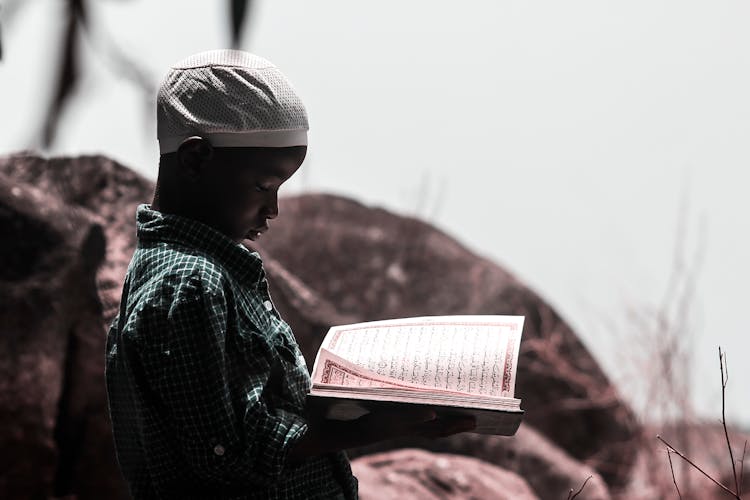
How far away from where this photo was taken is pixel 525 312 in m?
5.75

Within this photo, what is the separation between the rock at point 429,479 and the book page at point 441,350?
Result: 1526 millimetres

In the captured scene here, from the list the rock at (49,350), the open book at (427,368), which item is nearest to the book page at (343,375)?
the open book at (427,368)

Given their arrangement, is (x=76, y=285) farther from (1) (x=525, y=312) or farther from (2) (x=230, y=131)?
(1) (x=525, y=312)

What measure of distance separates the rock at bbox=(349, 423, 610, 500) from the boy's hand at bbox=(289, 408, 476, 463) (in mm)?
2862

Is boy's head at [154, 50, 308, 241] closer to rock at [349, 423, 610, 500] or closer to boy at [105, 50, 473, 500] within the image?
boy at [105, 50, 473, 500]

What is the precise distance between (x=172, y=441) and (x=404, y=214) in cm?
442

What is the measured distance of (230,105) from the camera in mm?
1812

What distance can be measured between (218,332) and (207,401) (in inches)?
3.9

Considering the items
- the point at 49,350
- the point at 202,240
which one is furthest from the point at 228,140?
the point at 49,350

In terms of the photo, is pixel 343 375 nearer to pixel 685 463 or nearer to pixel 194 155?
pixel 194 155

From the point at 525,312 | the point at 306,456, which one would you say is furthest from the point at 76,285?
the point at 525,312

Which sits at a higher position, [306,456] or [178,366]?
[178,366]

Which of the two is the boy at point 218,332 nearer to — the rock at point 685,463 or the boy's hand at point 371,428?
the boy's hand at point 371,428

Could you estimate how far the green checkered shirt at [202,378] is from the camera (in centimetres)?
168
